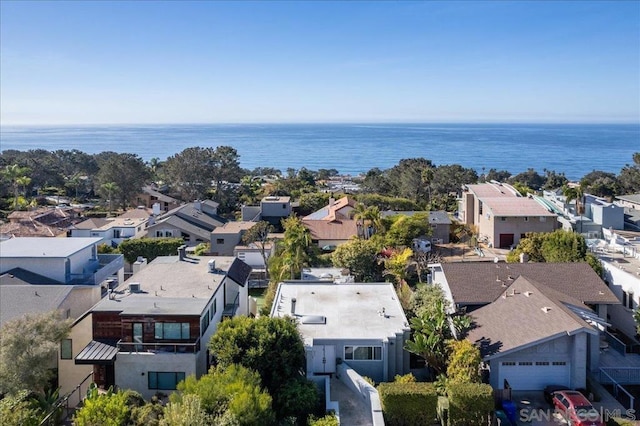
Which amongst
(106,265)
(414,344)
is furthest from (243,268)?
(414,344)

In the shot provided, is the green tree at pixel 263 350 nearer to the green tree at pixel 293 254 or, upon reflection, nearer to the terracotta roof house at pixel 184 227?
the green tree at pixel 293 254

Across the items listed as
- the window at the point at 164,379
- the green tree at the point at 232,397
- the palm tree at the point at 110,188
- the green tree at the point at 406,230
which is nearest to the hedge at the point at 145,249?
the green tree at the point at 406,230

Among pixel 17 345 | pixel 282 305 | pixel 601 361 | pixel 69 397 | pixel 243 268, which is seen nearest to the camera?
pixel 17 345

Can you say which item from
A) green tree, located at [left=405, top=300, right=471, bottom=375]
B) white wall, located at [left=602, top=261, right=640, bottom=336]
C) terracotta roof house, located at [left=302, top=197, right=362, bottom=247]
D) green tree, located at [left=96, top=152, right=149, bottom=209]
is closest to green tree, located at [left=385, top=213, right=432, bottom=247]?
terracotta roof house, located at [left=302, top=197, right=362, bottom=247]

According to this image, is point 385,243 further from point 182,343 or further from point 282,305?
point 182,343

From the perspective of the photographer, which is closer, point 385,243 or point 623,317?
point 623,317

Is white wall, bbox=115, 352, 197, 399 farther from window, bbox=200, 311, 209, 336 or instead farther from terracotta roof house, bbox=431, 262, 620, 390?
terracotta roof house, bbox=431, 262, 620, 390

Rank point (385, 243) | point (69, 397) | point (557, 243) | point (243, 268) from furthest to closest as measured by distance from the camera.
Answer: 1. point (385, 243)
2. point (557, 243)
3. point (243, 268)
4. point (69, 397)
